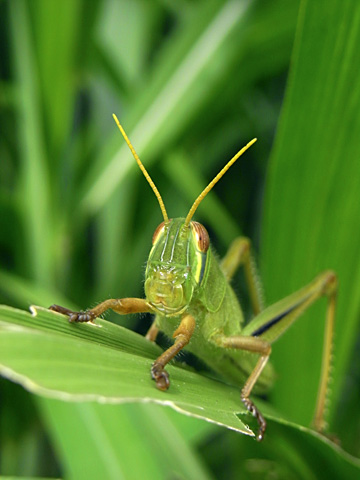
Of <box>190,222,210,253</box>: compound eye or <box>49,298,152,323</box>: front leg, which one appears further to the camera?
<box>190,222,210,253</box>: compound eye

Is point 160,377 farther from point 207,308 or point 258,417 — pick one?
point 207,308

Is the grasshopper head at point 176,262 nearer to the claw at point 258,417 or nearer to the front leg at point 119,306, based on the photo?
the front leg at point 119,306

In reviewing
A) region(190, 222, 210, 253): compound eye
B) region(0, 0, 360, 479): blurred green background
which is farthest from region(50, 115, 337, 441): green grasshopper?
region(0, 0, 360, 479): blurred green background

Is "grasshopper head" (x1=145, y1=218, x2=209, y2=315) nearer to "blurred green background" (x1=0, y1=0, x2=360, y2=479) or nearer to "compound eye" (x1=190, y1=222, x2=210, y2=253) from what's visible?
"compound eye" (x1=190, y1=222, x2=210, y2=253)

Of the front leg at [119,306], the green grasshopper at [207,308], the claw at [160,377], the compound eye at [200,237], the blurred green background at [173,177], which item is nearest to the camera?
the claw at [160,377]

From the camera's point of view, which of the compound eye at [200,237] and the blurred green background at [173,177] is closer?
the compound eye at [200,237]

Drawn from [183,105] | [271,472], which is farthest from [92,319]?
[183,105]

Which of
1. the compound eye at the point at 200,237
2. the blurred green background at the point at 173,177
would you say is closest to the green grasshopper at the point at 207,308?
the compound eye at the point at 200,237

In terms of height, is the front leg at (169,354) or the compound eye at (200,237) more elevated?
the compound eye at (200,237)
